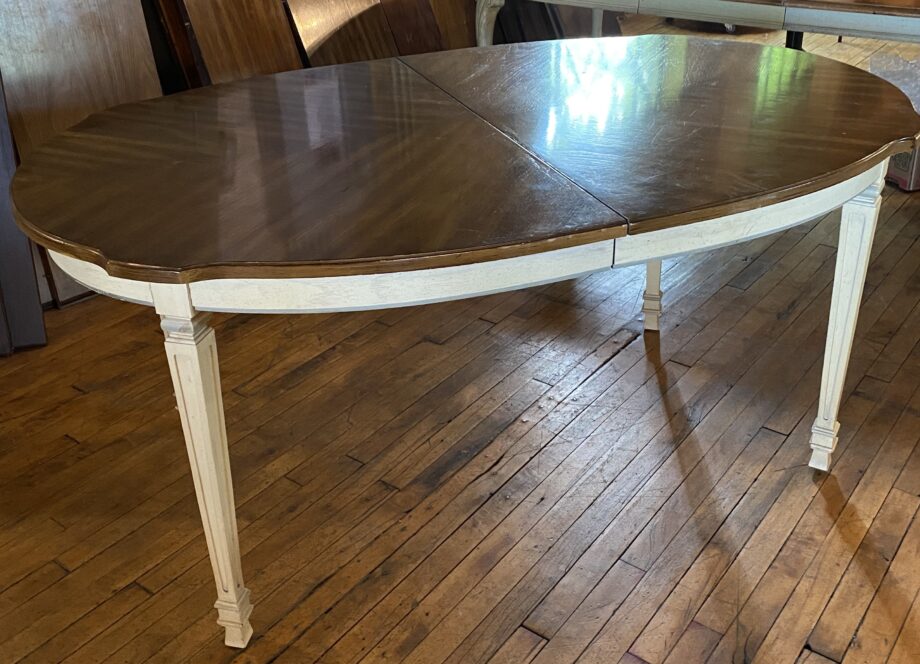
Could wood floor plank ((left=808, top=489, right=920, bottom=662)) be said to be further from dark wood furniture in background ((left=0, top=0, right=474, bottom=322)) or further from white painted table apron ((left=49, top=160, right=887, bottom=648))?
dark wood furniture in background ((left=0, top=0, right=474, bottom=322))

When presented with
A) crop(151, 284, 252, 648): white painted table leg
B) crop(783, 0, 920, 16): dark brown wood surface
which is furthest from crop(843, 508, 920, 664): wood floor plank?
crop(783, 0, 920, 16): dark brown wood surface

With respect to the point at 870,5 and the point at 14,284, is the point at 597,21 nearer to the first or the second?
the point at 870,5

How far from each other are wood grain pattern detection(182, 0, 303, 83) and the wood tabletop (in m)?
0.88

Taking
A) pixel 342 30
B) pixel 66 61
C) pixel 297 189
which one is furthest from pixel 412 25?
pixel 297 189

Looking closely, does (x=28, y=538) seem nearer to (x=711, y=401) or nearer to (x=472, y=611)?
(x=472, y=611)

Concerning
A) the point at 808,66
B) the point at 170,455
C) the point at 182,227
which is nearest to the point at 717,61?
the point at 808,66

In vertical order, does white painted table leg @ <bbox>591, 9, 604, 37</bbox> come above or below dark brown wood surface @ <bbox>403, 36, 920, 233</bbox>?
below

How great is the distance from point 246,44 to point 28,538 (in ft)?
5.67

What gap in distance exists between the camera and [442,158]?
66.3 inches

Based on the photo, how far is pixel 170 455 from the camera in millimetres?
2180

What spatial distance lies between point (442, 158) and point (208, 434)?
62 cm

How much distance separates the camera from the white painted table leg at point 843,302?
5.88 feet

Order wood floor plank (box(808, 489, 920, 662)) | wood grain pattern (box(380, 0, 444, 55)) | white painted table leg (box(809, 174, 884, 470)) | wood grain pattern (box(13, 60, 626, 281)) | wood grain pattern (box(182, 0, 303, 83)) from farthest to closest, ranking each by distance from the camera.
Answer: wood grain pattern (box(380, 0, 444, 55))
wood grain pattern (box(182, 0, 303, 83))
white painted table leg (box(809, 174, 884, 470))
wood floor plank (box(808, 489, 920, 662))
wood grain pattern (box(13, 60, 626, 281))

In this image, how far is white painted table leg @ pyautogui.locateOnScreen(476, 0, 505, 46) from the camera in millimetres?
3477
